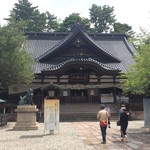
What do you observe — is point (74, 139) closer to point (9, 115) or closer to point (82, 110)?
point (9, 115)

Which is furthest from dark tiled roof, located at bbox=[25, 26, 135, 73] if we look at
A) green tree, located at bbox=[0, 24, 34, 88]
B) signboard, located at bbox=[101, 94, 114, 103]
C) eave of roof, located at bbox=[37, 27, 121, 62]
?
green tree, located at bbox=[0, 24, 34, 88]

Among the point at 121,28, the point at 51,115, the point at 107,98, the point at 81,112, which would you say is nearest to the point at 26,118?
the point at 51,115

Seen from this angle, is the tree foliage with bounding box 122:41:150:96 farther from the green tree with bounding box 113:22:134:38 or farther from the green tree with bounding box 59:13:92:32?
the green tree with bounding box 113:22:134:38

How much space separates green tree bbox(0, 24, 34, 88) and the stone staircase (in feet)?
19.7

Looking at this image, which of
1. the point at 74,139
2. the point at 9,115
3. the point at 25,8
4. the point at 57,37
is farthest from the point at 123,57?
the point at 25,8

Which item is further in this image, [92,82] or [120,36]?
[120,36]

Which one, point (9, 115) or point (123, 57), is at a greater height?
point (123, 57)

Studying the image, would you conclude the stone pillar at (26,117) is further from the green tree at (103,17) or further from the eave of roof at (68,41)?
the green tree at (103,17)

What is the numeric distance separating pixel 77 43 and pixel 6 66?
45.8 feet

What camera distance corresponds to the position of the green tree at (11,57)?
2256cm

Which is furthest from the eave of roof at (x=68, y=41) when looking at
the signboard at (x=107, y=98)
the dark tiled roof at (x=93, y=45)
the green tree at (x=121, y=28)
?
the green tree at (x=121, y=28)

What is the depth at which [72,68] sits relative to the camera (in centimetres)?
3244

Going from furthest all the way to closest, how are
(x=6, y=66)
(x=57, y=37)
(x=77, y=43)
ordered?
1. (x=57, y=37)
2. (x=77, y=43)
3. (x=6, y=66)

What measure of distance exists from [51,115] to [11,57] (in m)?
7.62
